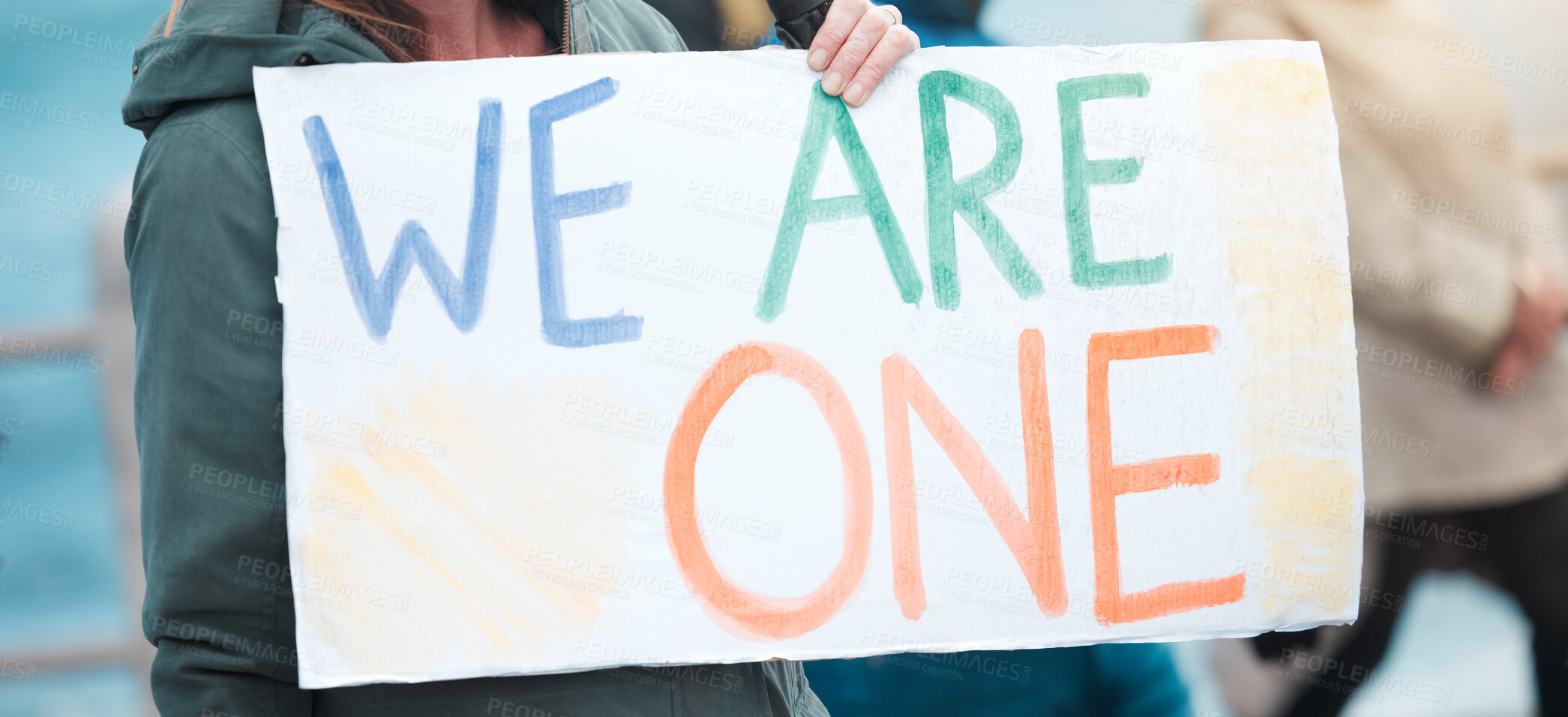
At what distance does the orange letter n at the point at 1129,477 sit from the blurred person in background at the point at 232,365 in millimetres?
355

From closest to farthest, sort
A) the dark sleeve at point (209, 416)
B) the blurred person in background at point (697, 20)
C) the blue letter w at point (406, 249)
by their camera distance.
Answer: the dark sleeve at point (209, 416)
the blue letter w at point (406, 249)
the blurred person in background at point (697, 20)

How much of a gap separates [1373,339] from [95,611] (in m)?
2.26

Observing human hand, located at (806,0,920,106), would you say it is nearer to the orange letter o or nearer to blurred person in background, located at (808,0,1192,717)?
the orange letter o

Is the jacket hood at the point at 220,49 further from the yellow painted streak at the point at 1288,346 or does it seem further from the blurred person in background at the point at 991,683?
the blurred person in background at the point at 991,683

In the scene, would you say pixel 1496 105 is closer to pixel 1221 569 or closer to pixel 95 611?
pixel 1221 569

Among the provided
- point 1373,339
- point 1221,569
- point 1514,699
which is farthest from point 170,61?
point 1514,699

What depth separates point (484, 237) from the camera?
1000mm

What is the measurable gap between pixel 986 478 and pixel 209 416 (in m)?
0.73

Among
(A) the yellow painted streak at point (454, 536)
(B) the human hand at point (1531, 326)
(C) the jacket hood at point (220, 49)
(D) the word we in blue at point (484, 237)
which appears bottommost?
(B) the human hand at point (1531, 326)

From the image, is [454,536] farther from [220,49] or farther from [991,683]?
[991,683]

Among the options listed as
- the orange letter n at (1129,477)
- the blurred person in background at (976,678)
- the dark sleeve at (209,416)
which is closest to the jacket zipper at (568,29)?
the dark sleeve at (209,416)

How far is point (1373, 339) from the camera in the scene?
72.7 inches

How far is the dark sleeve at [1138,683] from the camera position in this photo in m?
1.58

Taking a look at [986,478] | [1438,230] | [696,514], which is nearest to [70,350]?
[696,514]
